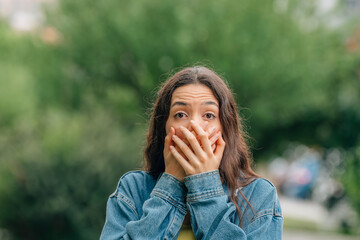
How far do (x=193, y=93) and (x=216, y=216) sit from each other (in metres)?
0.54

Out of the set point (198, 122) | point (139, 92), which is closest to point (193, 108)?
point (198, 122)

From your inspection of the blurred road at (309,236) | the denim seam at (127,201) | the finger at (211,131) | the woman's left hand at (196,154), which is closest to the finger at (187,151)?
the woman's left hand at (196,154)

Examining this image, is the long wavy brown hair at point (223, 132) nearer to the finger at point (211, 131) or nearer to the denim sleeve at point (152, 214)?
the finger at point (211, 131)

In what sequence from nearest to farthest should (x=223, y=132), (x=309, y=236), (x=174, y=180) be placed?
(x=174, y=180)
(x=223, y=132)
(x=309, y=236)

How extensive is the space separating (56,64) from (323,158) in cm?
765

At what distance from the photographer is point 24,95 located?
1366cm

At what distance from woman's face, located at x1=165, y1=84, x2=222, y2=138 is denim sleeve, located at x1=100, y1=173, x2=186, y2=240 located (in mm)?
238

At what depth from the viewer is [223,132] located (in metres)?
2.31

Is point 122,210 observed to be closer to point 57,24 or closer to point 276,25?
point 276,25

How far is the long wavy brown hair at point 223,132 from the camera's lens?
88.6 inches

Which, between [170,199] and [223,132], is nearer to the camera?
[170,199]

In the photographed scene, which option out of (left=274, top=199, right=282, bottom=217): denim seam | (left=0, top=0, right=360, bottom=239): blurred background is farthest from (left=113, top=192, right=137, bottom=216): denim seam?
(left=0, top=0, right=360, bottom=239): blurred background

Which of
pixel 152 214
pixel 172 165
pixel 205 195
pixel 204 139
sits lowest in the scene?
pixel 152 214

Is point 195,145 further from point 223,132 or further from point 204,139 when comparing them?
point 223,132
